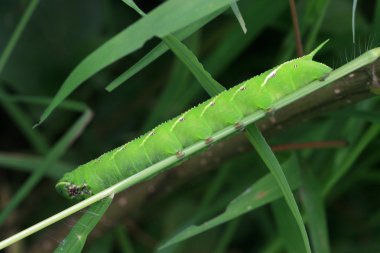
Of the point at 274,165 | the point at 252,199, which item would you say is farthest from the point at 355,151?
the point at 274,165

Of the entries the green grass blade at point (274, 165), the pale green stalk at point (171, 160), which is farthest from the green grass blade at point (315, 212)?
the pale green stalk at point (171, 160)

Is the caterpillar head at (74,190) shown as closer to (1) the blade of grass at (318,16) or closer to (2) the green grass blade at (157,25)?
(2) the green grass blade at (157,25)

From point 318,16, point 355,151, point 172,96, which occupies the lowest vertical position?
point 355,151

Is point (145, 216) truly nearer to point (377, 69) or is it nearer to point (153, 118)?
point (153, 118)

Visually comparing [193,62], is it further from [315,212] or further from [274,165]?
[315,212]

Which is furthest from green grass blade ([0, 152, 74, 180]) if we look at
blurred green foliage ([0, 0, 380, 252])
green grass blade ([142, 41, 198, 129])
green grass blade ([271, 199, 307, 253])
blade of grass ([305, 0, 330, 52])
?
blade of grass ([305, 0, 330, 52])

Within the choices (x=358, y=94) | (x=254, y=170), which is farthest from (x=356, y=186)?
(x=358, y=94)

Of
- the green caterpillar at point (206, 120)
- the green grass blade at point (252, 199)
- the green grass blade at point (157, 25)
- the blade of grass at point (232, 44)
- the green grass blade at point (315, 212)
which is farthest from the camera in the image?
the blade of grass at point (232, 44)
